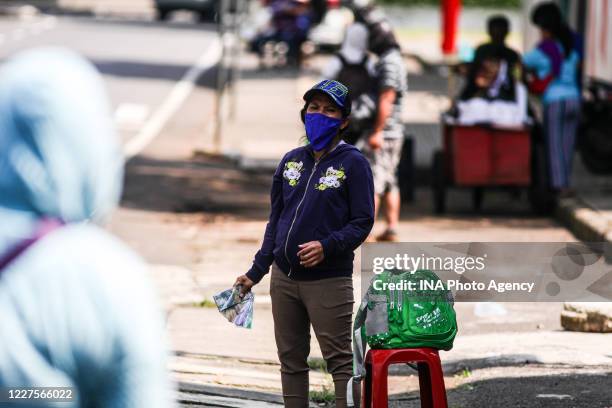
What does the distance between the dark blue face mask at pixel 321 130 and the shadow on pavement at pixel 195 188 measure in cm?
768

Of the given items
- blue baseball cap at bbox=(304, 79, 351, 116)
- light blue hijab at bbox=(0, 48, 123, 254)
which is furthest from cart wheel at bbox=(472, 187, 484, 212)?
light blue hijab at bbox=(0, 48, 123, 254)

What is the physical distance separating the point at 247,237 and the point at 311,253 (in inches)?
267

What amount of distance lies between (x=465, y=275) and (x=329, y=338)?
0.79m

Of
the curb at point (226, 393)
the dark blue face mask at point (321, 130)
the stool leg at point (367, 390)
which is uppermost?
the dark blue face mask at point (321, 130)

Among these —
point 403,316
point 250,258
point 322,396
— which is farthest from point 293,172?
point 250,258

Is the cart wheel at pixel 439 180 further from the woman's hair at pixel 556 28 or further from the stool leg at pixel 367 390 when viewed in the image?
the stool leg at pixel 367 390

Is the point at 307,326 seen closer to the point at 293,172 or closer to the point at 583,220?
the point at 293,172

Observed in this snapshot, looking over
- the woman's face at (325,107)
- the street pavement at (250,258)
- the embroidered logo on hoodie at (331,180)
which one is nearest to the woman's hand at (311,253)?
the embroidered logo on hoodie at (331,180)

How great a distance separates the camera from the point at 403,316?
5629 mm

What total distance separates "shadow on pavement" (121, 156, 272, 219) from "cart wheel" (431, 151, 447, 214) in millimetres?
1582

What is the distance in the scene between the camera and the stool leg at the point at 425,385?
5.78 metres

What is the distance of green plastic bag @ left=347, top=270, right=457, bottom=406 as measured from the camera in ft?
18.5

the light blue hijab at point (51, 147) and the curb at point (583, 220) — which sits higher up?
the light blue hijab at point (51, 147)

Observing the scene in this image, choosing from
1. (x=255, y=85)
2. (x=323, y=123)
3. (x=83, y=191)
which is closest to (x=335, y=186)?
(x=323, y=123)
